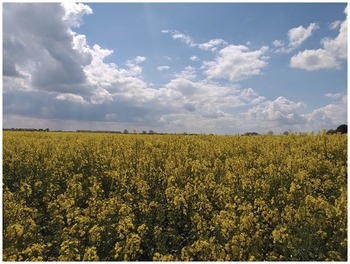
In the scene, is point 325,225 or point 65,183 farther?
point 65,183

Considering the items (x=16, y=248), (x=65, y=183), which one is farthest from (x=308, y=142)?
(x=16, y=248)

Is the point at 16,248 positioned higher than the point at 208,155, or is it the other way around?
the point at 208,155

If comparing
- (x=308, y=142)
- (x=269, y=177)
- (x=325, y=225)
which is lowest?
(x=325, y=225)

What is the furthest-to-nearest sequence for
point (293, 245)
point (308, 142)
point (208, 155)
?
1. point (308, 142)
2. point (208, 155)
3. point (293, 245)

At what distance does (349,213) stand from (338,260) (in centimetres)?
117

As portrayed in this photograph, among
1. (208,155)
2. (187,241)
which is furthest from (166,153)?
(187,241)

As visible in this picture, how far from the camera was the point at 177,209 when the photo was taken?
757 centimetres

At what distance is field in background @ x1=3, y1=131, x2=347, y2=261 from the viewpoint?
573 cm

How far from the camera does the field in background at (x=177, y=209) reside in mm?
5730

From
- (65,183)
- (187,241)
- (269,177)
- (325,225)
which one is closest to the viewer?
(325,225)

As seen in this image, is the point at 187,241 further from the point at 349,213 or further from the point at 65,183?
the point at 65,183

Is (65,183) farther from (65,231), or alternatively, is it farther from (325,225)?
(325,225)

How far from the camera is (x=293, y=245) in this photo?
223 inches

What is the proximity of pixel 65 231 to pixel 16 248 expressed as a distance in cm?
91
